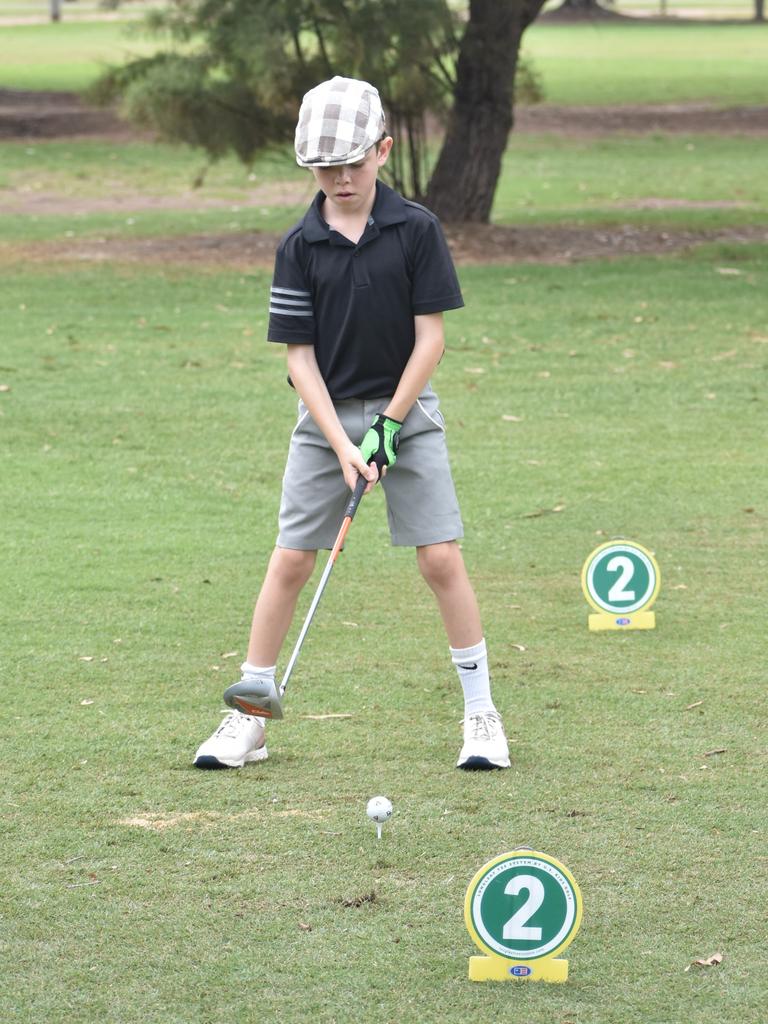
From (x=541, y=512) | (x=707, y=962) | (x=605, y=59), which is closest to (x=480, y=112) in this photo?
(x=541, y=512)

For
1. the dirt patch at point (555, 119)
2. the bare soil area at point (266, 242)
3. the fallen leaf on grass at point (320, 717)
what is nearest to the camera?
the fallen leaf on grass at point (320, 717)

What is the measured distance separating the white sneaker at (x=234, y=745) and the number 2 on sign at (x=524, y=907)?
1.30 m

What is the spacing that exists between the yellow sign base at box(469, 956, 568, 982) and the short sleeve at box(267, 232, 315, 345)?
180 cm

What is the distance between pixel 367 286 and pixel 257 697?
3.73 feet

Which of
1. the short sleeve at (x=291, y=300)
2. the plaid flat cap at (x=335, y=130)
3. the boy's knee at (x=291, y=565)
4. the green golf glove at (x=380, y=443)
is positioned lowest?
the boy's knee at (x=291, y=565)

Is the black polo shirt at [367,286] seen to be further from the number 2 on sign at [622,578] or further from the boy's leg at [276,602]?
the number 2 on sign at [622,578]

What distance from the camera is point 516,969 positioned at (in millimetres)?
3270

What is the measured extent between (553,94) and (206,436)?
1050 inches

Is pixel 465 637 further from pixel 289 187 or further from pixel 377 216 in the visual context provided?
pixel 289 187

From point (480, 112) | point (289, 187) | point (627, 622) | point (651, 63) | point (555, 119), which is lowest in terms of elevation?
point (651, 63)

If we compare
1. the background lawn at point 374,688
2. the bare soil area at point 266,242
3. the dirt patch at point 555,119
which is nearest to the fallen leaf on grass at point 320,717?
the background lawn at point 374,688

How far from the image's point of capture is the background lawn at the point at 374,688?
3.34 meters

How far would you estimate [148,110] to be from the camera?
13.3 metres

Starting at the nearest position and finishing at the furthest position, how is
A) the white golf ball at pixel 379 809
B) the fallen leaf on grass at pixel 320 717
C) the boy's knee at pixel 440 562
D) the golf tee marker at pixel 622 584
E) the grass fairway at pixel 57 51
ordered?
1. the white golf ball at pixel 379 809
2. the boy's knee at pixel 440 562
3. the fallen leaf on grass at pixel 320 717
4. the golf tee marker at pixel 622 584
5. the grass fairway at pixel 57 51
